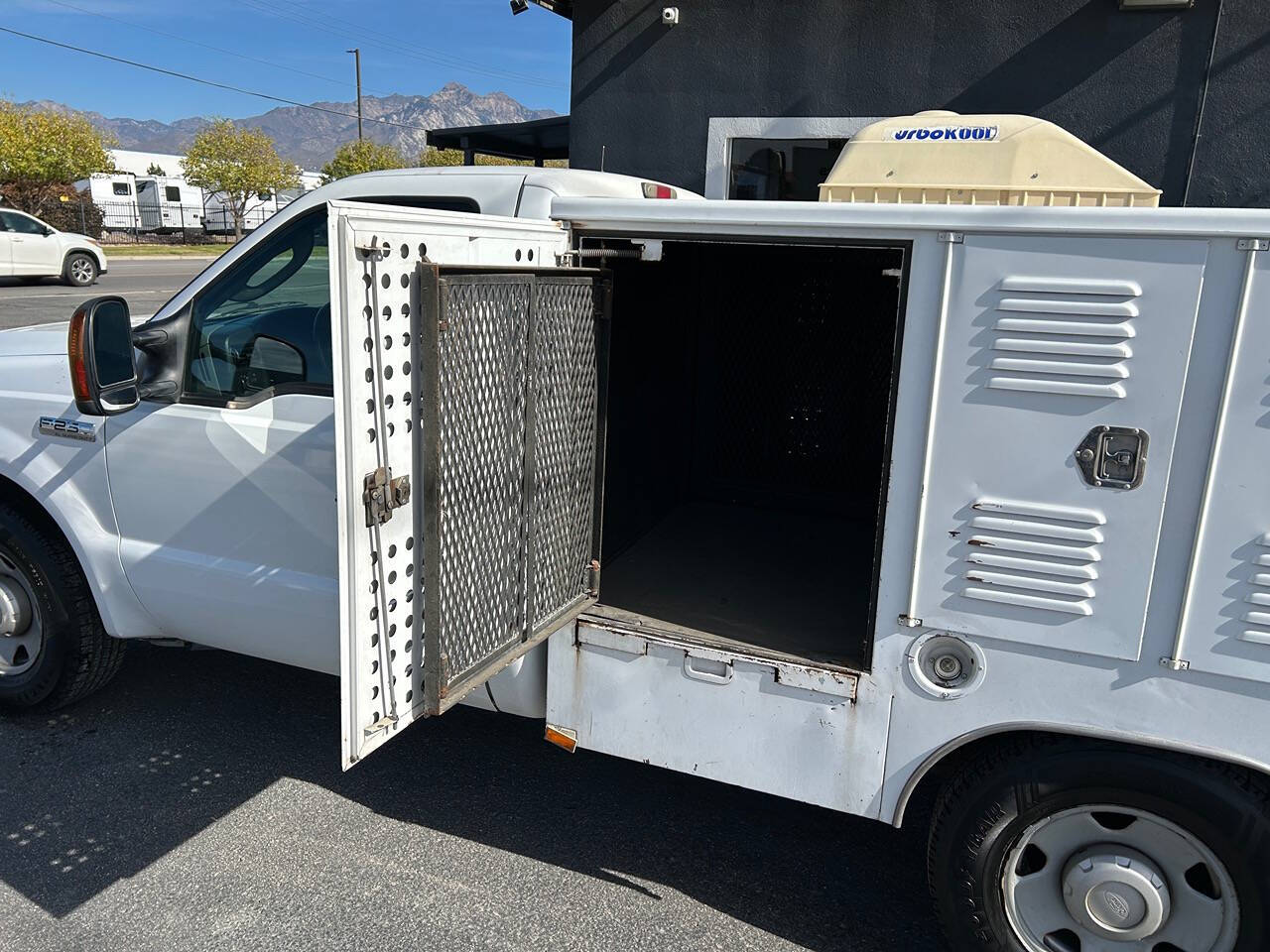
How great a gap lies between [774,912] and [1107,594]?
4.78 feet

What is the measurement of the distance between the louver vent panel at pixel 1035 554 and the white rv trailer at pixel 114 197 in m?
48.2

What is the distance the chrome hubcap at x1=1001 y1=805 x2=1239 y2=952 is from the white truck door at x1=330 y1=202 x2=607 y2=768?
4.80 feet

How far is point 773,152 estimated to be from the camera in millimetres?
8984

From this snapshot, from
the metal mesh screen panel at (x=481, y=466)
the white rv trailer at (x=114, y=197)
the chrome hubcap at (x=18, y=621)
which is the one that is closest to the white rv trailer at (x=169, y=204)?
the white rv trailer at (x=114, y=197)

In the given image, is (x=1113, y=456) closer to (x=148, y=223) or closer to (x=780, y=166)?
(x=780, y=166)

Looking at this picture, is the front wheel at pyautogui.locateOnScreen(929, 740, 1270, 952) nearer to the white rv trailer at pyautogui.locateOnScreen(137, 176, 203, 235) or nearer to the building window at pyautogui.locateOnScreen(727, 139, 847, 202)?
the building window at pyautogui.locateOnScreen(727, 139, 847, 202)

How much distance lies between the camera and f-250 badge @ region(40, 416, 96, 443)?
358 cm

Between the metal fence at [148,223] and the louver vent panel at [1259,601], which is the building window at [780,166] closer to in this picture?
the louver vent panel at [1259,601]

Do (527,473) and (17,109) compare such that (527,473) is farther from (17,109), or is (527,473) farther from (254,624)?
(17,109)

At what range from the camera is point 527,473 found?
2.75 metres

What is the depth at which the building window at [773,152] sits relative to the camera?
28.5ft

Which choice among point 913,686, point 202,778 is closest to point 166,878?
point 202,778

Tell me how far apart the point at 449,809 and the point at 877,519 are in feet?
6.04

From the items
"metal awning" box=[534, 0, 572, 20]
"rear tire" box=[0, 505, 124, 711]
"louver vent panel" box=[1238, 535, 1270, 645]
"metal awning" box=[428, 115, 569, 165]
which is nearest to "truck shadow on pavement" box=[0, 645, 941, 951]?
"rear tire" box=[0, 505, 124, 711]
